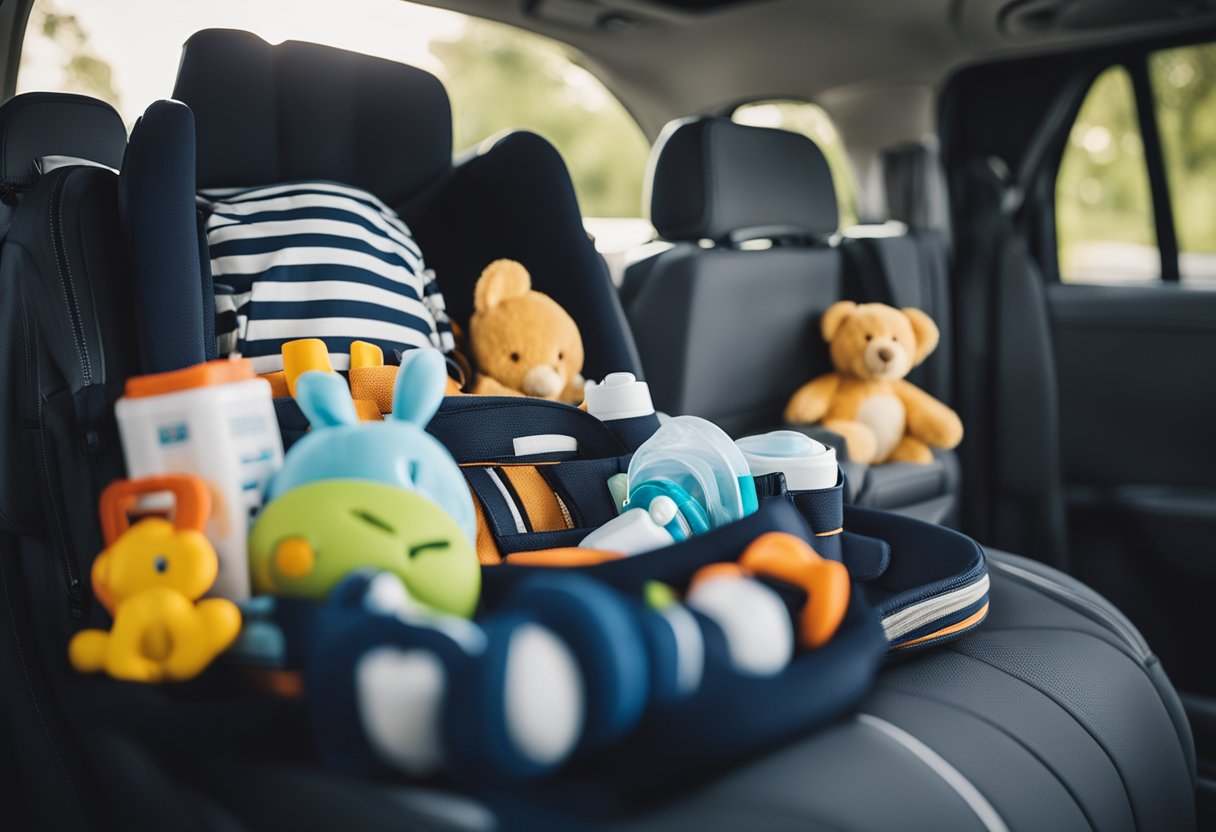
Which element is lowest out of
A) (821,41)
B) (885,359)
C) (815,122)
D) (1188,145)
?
(885,359)

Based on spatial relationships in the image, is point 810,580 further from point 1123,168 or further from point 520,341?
point 1123,168

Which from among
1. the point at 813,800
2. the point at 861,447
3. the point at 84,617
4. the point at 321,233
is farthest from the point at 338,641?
the point at 861,447

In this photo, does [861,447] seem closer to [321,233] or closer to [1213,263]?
[321,233]

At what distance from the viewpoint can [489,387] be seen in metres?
1.23

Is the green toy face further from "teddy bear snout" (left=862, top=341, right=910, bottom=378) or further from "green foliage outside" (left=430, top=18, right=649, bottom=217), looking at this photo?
"green foliage outside" (left=430, top=18, right=649, bottom=217)

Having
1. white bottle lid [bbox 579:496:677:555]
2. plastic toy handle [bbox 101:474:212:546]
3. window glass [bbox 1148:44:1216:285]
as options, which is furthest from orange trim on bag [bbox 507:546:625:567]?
window glass [bbox 1148:44:1216:285]

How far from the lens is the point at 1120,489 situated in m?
2.13

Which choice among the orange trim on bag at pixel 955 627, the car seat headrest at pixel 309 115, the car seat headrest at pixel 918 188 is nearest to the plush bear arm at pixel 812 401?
the car seat headrest at pixel 918 188

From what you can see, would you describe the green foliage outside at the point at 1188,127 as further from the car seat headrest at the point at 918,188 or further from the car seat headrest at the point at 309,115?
the car seat headrest at the point at 309,115

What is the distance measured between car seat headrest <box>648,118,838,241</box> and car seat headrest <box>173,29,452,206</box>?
554mm

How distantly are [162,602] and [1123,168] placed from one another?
2.80 metres

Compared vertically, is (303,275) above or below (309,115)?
below

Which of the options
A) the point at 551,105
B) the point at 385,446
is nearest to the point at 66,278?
the point at 385,446

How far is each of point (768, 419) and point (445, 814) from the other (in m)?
1.55
